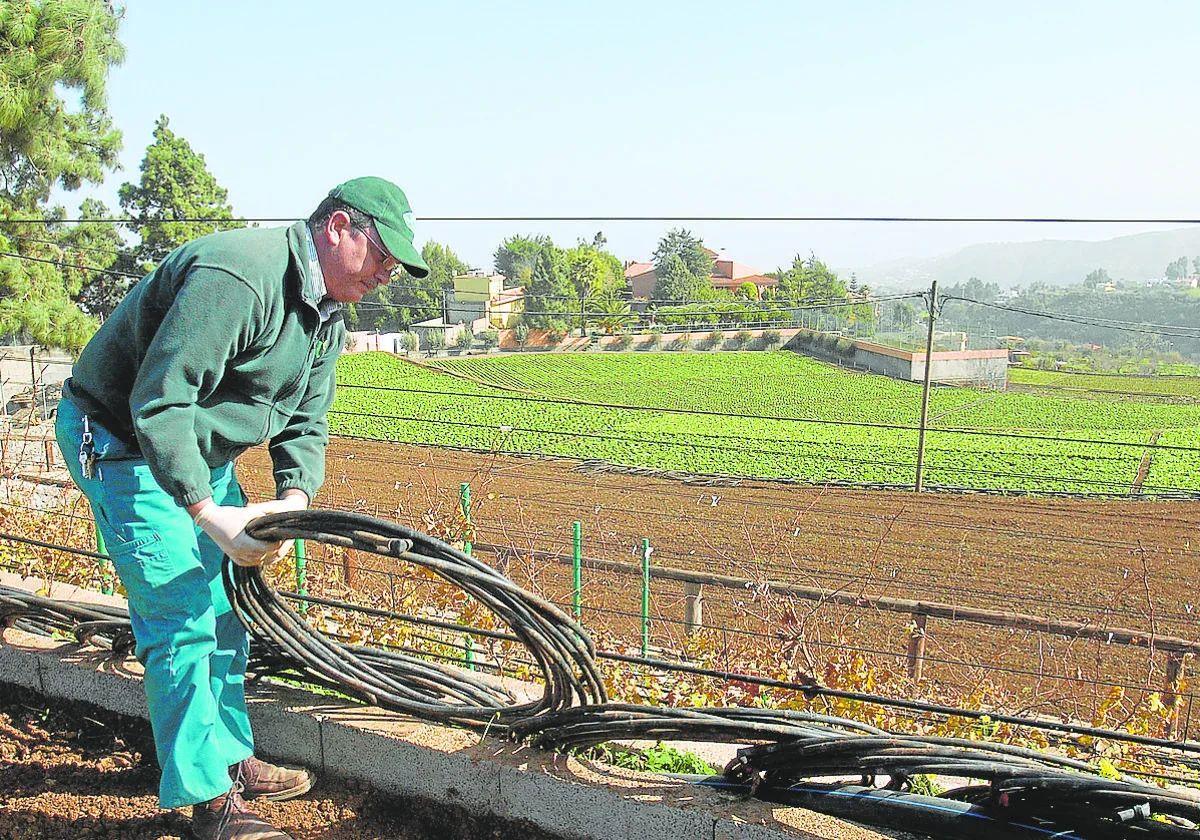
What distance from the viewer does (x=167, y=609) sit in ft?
6.05

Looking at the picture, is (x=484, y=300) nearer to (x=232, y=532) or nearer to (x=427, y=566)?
(x=232, y=532)

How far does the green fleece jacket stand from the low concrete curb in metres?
0.53

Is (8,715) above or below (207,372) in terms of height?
below

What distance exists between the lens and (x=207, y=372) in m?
1.68

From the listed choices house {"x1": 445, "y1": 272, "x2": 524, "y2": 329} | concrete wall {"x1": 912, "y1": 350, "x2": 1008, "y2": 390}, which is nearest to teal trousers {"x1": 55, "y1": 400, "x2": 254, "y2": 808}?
house {"x1": 445, "y1": 272, "x2": 524, "y2": 329}

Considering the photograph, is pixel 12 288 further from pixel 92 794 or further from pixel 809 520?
pixel 92 794

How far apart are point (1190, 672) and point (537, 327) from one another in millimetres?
48440

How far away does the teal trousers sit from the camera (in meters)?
1.83

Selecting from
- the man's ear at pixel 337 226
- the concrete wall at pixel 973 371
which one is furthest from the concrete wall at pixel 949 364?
the man's ear at pixel 337 226

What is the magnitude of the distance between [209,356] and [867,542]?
14.3m

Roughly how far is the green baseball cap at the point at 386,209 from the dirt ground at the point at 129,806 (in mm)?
1086

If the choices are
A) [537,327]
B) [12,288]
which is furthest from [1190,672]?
[537,327]

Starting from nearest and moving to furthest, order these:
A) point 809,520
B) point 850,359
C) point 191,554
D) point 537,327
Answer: point 191,554
point 809,520
point 850,359
point 537,327

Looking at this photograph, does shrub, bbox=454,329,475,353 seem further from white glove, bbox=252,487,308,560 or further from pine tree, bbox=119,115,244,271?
white glove, bbox=252,487,308,560
